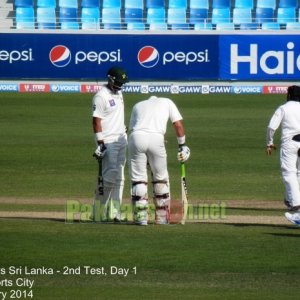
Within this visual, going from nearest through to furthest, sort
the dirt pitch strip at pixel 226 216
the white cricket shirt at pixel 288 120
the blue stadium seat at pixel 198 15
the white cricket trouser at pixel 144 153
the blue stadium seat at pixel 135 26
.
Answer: the white cricket trouser at pixel 144 153 < the white cricket shirt at pixel 288 120 < the dirt pitch strip at pixel 226 216 < the blue stadium seat at pixel 135 26 < the blue stadium seat at pixel 198 15

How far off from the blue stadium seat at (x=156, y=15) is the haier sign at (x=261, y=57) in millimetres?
4977

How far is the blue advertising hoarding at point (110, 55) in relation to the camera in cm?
3719

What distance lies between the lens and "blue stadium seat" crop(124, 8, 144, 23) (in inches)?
1635

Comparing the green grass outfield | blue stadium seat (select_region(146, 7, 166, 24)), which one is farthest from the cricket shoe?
blue stadium seat (select_region(146, 7, 166, 24))

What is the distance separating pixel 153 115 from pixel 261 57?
24.4m

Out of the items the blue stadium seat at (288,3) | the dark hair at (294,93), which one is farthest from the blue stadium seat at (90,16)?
the dark hair at (294,93)

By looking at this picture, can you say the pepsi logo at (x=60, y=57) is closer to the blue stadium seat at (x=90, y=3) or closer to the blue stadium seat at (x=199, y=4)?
the blue stadium seat at (x=90, y=3)

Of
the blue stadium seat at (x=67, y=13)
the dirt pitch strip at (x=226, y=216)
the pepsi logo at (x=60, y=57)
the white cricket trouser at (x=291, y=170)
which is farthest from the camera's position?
the blue stadium seat at (x=67, y=13)

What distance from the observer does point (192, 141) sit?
973 inches

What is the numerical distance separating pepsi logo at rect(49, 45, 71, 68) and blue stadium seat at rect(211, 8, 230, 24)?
691cm

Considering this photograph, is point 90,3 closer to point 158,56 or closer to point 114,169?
point 158,56

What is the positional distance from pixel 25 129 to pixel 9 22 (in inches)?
598

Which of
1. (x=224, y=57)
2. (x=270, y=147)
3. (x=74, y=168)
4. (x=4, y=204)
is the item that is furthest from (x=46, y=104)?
(x=270, y=147)

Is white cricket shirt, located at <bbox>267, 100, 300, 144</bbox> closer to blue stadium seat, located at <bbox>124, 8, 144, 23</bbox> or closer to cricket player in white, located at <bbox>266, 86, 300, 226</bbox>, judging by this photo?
cricket player in white, located at <bbox>266, 86, 300, 226</bbox>
